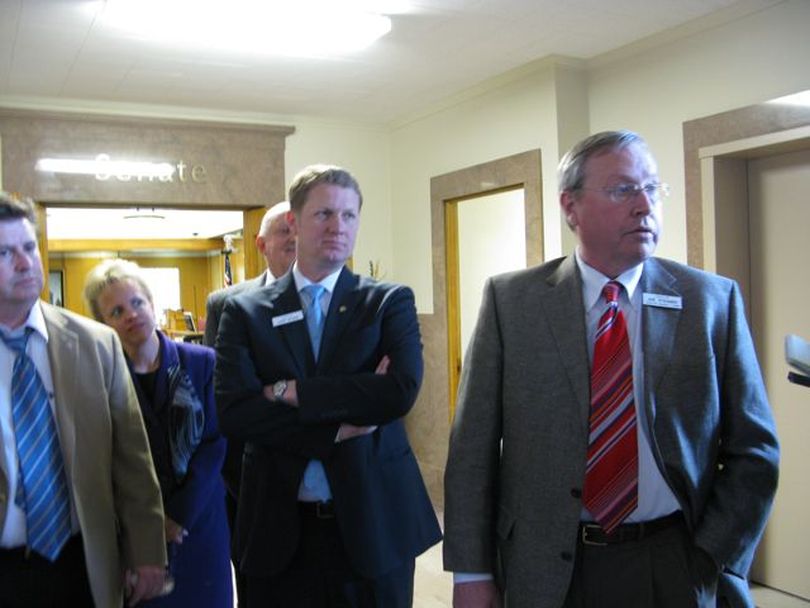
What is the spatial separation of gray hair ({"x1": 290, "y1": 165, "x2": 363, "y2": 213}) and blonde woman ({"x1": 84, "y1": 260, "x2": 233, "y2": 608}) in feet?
2.61

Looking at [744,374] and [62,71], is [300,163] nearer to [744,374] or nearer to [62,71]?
[62,71]

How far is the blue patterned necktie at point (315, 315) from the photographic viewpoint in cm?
213

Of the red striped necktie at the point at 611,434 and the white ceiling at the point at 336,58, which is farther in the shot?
the white ceiling at the point at 336,58

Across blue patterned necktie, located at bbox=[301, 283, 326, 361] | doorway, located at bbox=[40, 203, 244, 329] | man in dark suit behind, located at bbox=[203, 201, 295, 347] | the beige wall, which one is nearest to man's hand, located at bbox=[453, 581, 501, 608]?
blue patterned necktie, located at bbox=[301, 283, 326, 361]

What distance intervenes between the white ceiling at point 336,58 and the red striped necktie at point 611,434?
251cm

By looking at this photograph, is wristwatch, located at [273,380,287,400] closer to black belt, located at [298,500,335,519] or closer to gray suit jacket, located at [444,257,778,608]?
black belt, located at [298,500,335,519]

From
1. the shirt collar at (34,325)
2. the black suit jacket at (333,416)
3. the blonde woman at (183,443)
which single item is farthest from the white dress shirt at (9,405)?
the blonde woman at (183,443)

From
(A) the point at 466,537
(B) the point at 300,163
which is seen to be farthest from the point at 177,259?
(A) the point at 466,537

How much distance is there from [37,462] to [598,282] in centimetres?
135

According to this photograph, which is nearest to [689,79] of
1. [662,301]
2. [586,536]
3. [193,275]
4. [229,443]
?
[662,301]

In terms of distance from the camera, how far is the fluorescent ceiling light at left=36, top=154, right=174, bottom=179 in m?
5.28

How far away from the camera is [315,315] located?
2.14 metres

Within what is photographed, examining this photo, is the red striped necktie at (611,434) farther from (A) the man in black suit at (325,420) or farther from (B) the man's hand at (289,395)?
(B) the man's hand at (289,395)

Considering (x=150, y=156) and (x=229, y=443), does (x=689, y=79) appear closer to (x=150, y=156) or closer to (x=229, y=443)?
(x=229, y=443)
